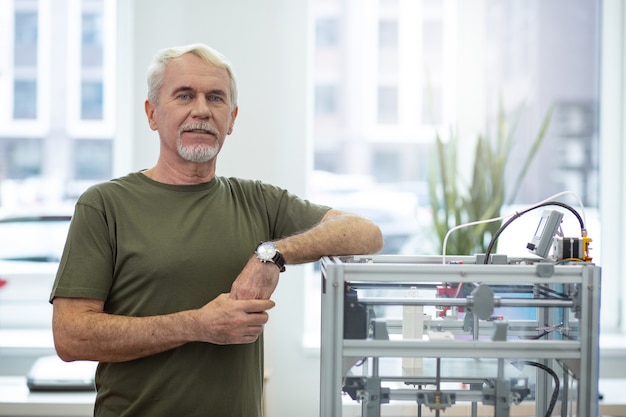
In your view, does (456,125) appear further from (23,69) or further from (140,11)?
(23,69)

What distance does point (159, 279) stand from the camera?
1.69m

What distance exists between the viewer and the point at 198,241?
5.74ft

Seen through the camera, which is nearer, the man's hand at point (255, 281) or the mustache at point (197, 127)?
the man's hand at point (255, 281)

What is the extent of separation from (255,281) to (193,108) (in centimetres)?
47

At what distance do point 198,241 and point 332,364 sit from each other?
555 millimetres

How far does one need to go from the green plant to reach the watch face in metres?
1.39

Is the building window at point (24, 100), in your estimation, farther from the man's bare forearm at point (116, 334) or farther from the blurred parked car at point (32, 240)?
the man's bare forearm at point (116, 334)

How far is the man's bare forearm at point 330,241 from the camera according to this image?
5.78ft

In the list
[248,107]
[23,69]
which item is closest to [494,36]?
[248,107]

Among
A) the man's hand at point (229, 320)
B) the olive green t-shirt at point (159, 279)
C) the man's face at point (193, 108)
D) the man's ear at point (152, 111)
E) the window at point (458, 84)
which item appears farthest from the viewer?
the window at point (458, 84)

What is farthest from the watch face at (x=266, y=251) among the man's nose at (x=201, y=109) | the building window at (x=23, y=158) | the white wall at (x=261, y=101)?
the building window at (x=23, y=158)

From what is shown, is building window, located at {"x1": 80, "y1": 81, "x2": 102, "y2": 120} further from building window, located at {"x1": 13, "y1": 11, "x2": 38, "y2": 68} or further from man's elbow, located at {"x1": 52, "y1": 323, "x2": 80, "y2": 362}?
man's elbow, located at {"x1": 52, "y1": 323, "x2": 80, "y2": 362}

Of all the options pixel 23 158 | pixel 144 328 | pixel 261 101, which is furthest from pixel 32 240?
pixel 144 328

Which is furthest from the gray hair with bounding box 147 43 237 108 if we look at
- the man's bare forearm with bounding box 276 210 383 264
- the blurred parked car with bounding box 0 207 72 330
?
the blurred parked car with bounding box 0 207 72 330
